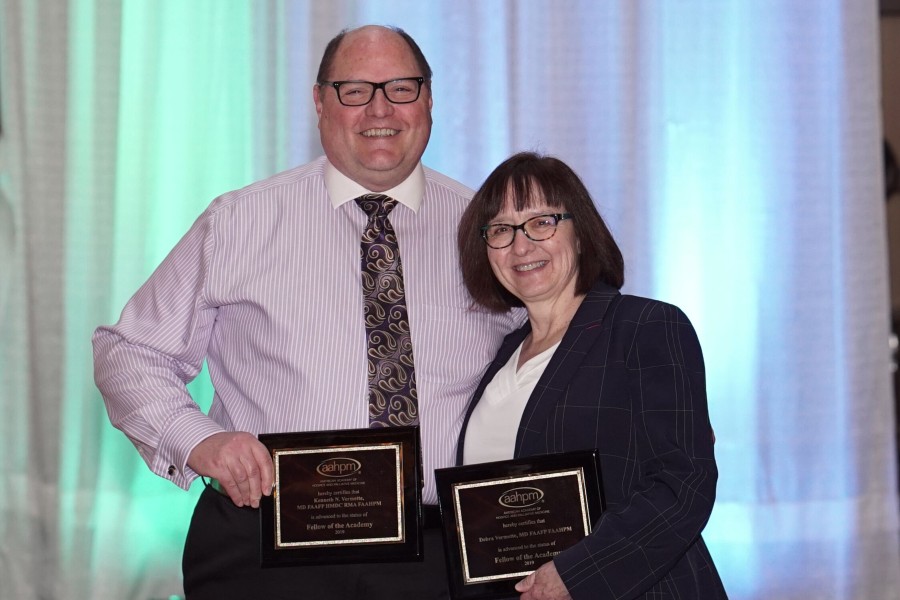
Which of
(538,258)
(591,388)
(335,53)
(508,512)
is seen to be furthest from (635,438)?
(335,53)

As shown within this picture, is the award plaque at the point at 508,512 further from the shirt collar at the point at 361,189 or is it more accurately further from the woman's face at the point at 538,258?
the shirt collar at the point at 361,189

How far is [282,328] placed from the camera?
A: 6.75 ft

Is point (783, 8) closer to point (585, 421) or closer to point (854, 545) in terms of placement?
point (854, 545)

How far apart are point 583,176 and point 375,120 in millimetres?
1436

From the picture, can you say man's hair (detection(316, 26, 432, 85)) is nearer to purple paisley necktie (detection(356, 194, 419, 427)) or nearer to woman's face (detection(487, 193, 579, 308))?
purple paisley necktie (detection(356, 194, 419, 427))

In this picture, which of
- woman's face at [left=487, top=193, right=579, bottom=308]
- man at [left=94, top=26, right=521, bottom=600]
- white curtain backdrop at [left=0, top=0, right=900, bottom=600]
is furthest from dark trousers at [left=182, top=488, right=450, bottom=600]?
white curtain backdrop at [left=0, top=0, right=900, bottom=600]

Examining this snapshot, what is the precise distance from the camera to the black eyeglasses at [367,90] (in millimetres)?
2201

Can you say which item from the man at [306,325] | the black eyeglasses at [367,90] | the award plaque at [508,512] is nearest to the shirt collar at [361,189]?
the man at [306,325]

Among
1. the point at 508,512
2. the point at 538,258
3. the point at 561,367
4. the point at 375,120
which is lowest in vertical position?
the point at 508,512

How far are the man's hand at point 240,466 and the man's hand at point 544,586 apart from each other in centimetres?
48

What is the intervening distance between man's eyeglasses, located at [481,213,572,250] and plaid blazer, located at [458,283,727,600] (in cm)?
19

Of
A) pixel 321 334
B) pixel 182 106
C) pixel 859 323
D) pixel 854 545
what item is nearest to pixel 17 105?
pixel 182 106

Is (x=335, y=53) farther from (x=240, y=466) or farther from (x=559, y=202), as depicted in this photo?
(x=240, y=466)

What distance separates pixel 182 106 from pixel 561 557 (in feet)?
7.63
